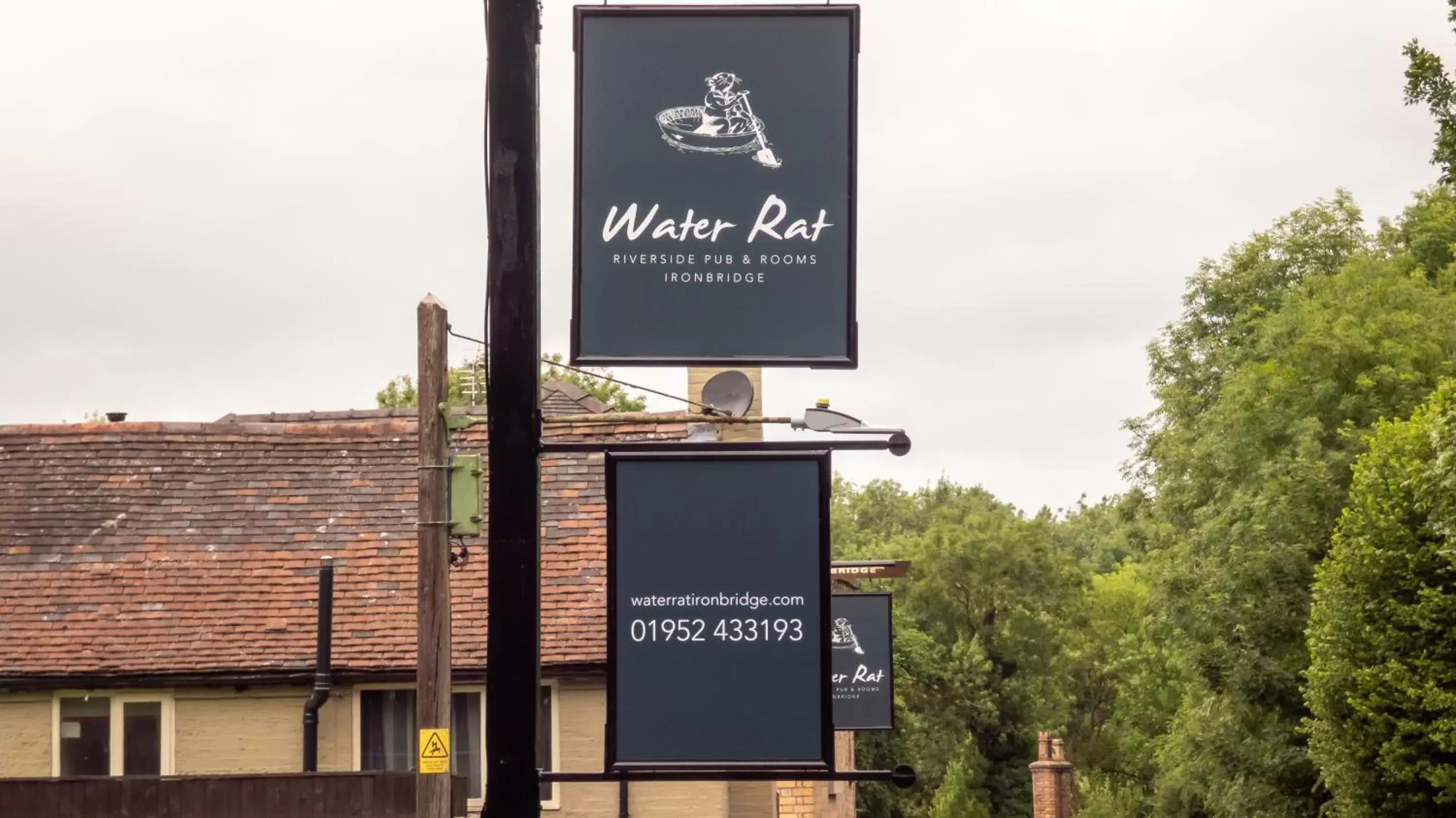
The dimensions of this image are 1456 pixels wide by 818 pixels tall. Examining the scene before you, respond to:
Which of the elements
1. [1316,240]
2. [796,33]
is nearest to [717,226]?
[796,33]

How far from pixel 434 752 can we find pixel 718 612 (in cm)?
659

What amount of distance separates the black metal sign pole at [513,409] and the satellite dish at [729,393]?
10.8 feet

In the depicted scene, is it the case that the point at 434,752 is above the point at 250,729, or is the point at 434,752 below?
above

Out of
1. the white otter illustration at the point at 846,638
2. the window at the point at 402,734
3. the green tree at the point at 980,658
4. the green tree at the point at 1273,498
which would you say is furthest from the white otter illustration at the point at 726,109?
the green tree at the point at 980,658

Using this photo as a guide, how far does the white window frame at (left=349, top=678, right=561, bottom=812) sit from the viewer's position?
21.2 metres

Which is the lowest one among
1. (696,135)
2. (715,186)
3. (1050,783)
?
(1050,783)

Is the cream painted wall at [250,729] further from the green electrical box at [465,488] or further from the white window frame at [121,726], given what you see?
the green electrical box at [465,488]

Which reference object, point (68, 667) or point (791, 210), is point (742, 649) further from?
point (68, 667)

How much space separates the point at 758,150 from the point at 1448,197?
36.9m

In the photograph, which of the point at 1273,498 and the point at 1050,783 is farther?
the point at 1050,783

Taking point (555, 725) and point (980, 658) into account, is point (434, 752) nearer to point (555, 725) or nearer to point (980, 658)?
point (555, 725)

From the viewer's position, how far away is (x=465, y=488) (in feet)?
32.2

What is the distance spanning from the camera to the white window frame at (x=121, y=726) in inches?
846

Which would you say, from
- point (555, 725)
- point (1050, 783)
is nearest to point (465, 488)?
point (555, 725)
